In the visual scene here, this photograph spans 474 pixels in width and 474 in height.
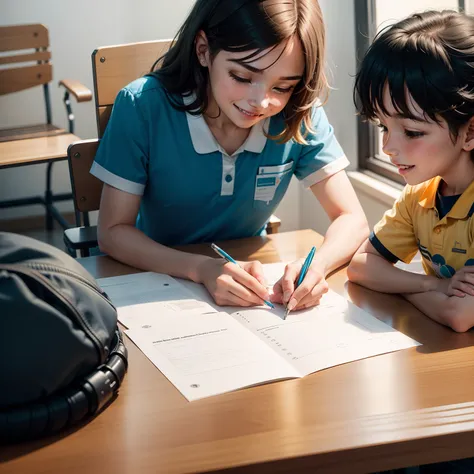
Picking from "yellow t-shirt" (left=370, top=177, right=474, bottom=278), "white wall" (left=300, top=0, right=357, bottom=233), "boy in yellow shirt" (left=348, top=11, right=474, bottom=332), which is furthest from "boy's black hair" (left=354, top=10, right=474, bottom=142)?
"white wall" (left=300, top=0, right=357, bottom=233)

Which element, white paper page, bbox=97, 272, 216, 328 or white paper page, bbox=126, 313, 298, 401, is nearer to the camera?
white paper page, bbox=126, 313, 298, 401

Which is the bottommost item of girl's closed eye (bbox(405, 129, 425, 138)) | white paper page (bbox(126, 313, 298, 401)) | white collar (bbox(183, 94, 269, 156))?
white paper page (bbox(126, 313, 298, 401))

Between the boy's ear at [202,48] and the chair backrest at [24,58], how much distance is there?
2.37 m

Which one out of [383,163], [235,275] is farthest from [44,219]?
[235,275]

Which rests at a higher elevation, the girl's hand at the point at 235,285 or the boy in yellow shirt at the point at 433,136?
the boy in yellow shirt at the point at 433,136

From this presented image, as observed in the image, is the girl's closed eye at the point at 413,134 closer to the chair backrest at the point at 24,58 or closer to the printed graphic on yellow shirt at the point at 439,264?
the printed graphic on yellow shirt at the point at 439,264

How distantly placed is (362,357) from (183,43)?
84 centimetres

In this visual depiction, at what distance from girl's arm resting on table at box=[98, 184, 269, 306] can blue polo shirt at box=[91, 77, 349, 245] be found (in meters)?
0.05

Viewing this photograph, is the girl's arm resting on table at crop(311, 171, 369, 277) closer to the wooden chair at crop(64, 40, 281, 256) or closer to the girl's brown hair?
the girl's brown hair

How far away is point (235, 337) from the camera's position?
1207 mm

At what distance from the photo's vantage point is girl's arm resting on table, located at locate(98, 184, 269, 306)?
1348mm

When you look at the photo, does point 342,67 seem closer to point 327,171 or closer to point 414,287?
point 327,171

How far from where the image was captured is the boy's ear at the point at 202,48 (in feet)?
5.30

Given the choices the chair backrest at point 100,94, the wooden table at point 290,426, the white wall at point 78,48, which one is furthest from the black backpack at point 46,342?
the white wall at point 78,48
